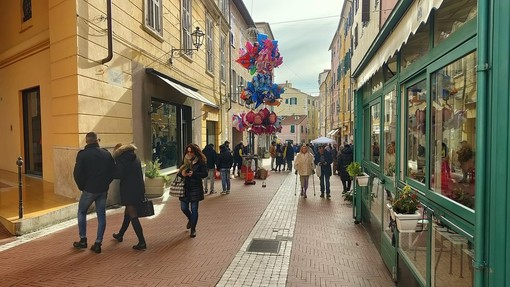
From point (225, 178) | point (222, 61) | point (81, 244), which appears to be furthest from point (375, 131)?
point (222, 61)

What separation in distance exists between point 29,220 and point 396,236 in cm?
604

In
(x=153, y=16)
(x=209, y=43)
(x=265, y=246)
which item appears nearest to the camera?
(x=265, y=246)

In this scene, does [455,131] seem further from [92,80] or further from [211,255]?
[92,80]

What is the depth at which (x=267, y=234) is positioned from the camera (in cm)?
652

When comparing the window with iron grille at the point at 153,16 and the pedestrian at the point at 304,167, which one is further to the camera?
the pedestrian at the point at 304,167

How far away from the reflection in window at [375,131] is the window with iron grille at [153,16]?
744cm

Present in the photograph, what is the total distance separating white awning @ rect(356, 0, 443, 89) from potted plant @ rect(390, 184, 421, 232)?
62.7 inches

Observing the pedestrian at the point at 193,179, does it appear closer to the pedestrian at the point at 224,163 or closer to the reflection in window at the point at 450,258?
the reflection in window at the point at 450,258

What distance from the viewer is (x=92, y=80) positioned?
8203 mm

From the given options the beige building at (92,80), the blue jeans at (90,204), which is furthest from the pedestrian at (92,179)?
the beige building at (92,80)

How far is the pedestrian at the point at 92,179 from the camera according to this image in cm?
527

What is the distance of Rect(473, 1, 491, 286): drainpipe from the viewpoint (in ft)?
6.91

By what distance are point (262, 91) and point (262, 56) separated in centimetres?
139

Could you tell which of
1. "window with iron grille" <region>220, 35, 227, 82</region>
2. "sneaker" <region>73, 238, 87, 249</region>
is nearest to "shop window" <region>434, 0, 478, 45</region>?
"sneaker" <region>73, 238, 87, 249</region>
